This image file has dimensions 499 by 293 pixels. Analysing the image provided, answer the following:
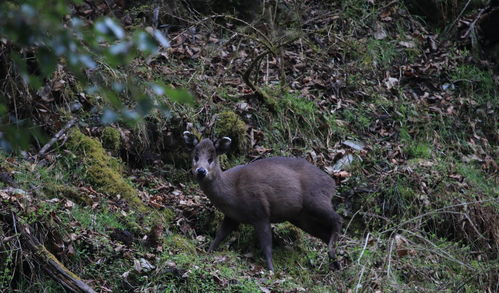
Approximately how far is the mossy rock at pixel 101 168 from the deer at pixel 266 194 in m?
0.77

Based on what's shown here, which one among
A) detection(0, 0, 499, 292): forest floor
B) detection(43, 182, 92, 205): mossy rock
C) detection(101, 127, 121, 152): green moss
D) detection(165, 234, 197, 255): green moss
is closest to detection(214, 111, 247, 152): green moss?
detection(0, 0, 499, 292): forest floor

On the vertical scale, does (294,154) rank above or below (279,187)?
below

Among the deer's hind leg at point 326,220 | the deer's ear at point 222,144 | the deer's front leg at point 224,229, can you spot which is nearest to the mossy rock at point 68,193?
the deer's front leg at point 224,229

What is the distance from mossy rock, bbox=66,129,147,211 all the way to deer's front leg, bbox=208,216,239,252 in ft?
2.62

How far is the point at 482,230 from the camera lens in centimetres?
898

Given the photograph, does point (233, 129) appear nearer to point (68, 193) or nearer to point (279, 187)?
point (279, 187)

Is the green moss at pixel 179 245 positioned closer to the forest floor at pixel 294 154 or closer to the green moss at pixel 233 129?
the forest floor at pixel 294 154

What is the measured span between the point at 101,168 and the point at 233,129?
76.2 inches

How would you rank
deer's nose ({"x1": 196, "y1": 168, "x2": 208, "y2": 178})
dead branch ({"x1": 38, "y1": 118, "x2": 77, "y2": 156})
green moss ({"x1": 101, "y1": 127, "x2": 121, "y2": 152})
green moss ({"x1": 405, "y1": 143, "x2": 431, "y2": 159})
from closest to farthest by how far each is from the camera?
deer's nose ({"x1": 196, "y1": 168, "x2": 208, "y2": 178}) → dead branch ({"x1": 38, "y1": 118, "x2": 77, "y2": 156}) → green moss ({"x1": 101, "y1": 127, "x2": 121, "y2": 152}) → green moss ({"x1": 405, "y1": 143, "x2": 431, "y2": 159})

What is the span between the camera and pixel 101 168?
8.16 m

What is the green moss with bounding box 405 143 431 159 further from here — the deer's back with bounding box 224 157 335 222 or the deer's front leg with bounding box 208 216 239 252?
the deer's front leg with bounding box 208 216 239 252

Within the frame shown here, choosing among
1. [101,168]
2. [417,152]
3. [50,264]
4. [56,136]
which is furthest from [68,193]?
[417,152]

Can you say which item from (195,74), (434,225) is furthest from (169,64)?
(434,225)

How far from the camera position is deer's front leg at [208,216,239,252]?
7629mm
